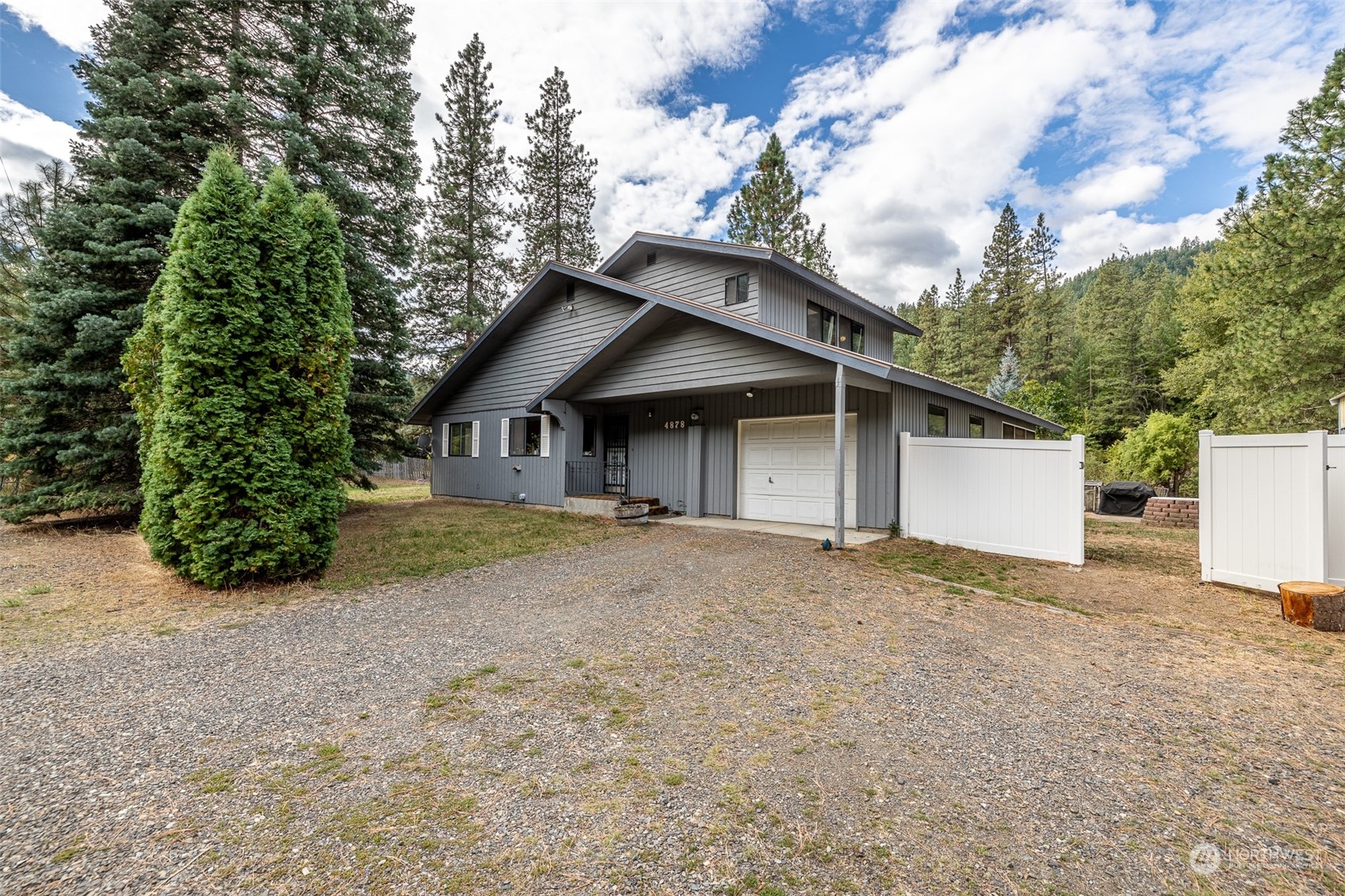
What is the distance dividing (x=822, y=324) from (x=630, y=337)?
513 centimetres

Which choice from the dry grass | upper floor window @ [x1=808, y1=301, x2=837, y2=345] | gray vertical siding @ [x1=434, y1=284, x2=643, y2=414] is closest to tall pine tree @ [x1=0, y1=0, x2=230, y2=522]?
the dry grass

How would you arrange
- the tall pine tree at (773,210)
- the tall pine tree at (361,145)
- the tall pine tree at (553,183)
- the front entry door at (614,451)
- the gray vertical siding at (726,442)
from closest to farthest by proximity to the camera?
the gray vertical siding at (726,442) < the tall pine tree at (361,145) < the front entry door at (614,451) < the tall pine tree at (553,183) < the tall pine tree at (773,210)

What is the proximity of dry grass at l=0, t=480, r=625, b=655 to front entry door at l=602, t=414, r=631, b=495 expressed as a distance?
1.94 m

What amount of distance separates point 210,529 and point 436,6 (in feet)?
51.6

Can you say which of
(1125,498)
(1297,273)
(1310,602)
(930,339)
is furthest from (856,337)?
(930,339)

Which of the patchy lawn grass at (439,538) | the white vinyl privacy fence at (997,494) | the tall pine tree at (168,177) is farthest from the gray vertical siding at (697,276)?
the tall pine tree at (168,177)

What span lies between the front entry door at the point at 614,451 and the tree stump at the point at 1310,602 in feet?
35.9

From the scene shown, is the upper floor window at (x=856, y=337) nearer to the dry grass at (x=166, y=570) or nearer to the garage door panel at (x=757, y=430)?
the garage door panel at (x=757, y=430)

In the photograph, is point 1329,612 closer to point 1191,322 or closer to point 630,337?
point 630,337

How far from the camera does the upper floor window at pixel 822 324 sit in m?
12.2

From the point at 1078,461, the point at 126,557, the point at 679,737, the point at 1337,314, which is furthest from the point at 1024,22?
the point at 126,557

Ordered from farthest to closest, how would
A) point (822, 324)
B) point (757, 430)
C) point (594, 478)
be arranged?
point (594, 478) → point (822, 324) → point (757, 430)

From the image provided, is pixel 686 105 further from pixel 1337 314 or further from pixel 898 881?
pixel 898 881

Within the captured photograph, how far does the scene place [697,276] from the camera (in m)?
12.0
